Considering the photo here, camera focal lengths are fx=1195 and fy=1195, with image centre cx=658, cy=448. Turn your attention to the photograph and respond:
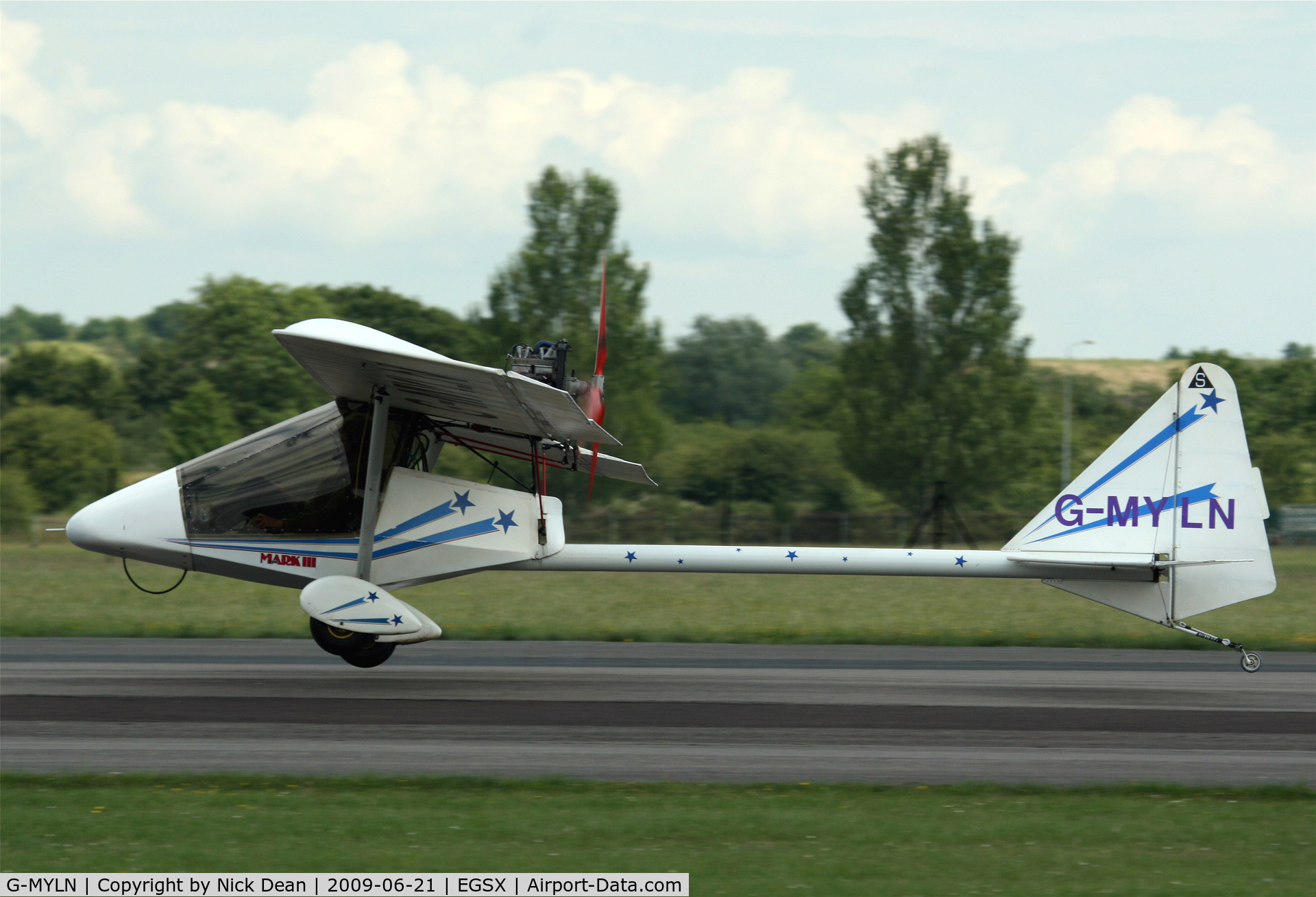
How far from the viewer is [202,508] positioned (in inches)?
496

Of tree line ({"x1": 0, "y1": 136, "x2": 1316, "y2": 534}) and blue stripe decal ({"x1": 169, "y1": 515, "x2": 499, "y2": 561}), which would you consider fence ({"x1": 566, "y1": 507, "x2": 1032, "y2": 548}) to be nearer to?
tree line ({"x1": 0, "y1": 136, "x2": 1316, "y2": 534})

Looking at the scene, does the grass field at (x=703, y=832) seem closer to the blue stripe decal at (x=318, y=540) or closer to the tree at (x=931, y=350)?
the blue stripe decal at (x=318, y=540)

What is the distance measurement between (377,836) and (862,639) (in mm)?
10605

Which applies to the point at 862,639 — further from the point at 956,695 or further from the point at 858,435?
the point at 858,435

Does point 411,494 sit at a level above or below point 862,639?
above

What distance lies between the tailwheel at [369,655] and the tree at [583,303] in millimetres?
26214

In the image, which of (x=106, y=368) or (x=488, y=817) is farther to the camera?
(x=106, y=368)

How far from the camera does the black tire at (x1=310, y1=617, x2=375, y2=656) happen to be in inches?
508

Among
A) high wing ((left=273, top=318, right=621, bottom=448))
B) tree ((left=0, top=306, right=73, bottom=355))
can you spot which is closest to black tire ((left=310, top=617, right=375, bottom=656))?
high wing ((left=273, top=318, right=621, bottom=448))

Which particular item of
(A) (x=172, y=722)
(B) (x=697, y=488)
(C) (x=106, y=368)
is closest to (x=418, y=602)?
(A) (x=172, y=722)

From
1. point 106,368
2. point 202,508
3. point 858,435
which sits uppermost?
point 106,368

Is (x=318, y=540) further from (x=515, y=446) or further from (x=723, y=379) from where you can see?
(x=723, y=379)

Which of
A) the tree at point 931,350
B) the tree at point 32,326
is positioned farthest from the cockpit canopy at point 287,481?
the tree at point 32,326

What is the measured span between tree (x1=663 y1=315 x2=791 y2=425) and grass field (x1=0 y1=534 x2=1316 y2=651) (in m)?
67.6
